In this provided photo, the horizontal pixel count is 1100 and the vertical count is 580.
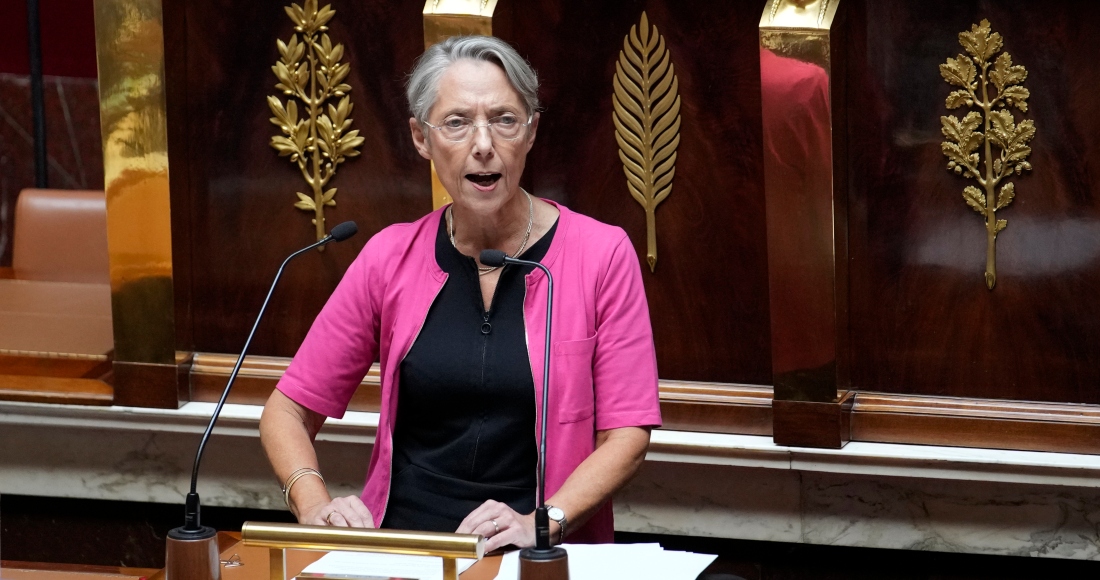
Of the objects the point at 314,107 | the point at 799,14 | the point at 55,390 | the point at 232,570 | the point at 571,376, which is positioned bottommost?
the point at 232,570

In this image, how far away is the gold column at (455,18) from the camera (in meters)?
2.95

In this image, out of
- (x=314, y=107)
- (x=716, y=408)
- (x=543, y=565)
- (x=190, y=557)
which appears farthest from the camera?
(x=314, y=107)

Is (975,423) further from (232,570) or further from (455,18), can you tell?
(232,570)

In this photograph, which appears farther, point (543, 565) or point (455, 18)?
point (455, 18)

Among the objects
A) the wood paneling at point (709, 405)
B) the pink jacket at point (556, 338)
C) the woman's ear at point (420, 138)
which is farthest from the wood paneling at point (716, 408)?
the woman's ear at point (420, 138)

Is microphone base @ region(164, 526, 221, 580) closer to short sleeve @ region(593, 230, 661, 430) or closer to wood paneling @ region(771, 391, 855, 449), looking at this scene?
short sleeve @ region(593, 230, 661, 430)

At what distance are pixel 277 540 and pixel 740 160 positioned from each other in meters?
1.64

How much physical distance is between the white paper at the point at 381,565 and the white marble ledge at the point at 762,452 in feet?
4.31

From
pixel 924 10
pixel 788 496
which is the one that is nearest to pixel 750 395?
pixel 788 496

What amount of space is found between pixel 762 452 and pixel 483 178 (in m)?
1.11

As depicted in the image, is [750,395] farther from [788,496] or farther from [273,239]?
[273,239]

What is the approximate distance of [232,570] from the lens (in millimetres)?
1780

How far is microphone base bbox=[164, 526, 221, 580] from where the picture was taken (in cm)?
165

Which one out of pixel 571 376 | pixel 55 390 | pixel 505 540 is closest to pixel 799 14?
pixel 571 376
